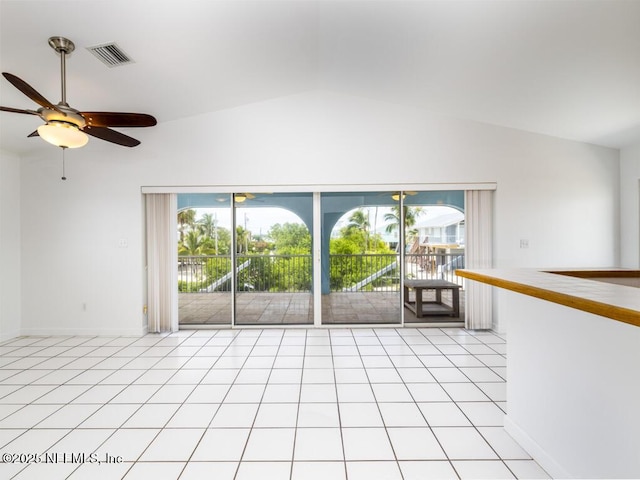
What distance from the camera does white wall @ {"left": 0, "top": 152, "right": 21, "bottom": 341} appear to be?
3.82 meters

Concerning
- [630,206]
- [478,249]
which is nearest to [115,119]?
[478,249]

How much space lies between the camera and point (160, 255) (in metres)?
4.11

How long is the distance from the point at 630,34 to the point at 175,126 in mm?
4539

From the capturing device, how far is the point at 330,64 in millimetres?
3268

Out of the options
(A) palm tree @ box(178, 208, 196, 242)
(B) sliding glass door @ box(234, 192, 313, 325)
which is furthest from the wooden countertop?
(A) palm tree @ box(178, 208, 196, 242)

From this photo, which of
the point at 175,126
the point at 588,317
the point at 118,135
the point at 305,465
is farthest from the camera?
the point at 175,126

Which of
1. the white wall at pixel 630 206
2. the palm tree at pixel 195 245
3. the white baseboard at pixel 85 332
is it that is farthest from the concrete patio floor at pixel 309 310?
the white wall at pixel 630 206

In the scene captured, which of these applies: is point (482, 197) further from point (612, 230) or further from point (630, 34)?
point (630, 34)

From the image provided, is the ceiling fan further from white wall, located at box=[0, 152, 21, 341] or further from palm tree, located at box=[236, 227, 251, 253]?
white wall, located at box=[0, 152, 21, 341]

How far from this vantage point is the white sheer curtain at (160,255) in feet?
13.4

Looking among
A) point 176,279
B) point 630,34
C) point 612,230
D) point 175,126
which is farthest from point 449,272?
point 175,126

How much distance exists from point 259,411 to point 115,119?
260cm

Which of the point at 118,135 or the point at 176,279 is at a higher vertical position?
the point at 118,135

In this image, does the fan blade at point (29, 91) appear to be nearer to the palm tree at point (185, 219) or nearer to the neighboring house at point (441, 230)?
the palm tree at point (185, 219)
